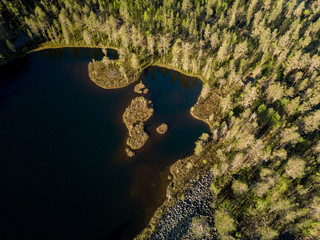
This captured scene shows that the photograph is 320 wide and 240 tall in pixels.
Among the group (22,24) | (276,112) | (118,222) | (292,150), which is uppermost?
(22,24)

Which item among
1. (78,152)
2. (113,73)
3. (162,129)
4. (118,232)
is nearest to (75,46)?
(113,73)

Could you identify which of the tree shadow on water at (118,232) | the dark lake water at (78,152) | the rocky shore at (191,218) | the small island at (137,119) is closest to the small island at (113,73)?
the dark lake water at (78,152)

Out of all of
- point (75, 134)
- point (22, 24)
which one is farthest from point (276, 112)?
point (22, 24)

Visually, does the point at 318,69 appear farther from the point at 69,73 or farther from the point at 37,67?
the point at 37,67

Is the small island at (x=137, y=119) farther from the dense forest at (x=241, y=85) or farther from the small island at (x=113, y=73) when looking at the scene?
the dense forest at (x=241, y=85)

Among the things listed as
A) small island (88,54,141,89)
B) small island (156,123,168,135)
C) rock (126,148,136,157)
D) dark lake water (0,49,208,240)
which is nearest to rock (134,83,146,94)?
dark lake water (0,49,208,240)
